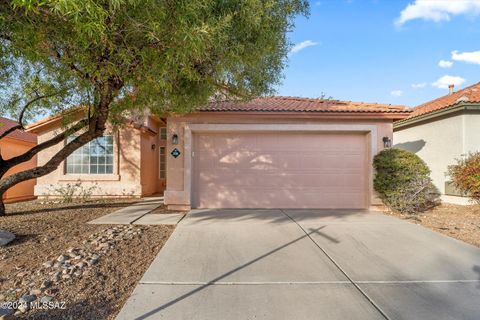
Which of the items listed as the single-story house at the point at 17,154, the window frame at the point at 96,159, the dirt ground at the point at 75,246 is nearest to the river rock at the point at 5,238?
the dirt ground at the point at 75,246

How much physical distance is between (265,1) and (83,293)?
16.3 ft

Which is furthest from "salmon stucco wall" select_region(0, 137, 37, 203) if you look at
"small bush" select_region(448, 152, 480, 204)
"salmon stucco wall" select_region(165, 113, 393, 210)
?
"small bush" select_region(448, 152, 480, 204)

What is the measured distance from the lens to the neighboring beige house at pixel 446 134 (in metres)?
9.05

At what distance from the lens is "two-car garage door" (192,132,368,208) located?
8414 millimetres

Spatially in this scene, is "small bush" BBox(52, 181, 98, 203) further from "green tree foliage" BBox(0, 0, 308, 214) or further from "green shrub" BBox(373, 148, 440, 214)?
"green shrub" BBox(373, 148, 440, 214)

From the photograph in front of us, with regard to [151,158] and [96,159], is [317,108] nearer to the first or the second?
[151,158]

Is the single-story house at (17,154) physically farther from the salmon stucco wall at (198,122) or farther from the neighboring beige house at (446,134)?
the neighboring beige house at (446,134)

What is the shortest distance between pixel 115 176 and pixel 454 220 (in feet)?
37.5

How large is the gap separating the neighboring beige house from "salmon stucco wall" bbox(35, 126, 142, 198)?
1164 centimetres

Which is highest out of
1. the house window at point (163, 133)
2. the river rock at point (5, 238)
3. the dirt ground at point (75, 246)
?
the house window at point (163, 133)

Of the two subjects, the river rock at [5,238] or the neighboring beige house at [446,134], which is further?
the neighboring beige house at [446,134]

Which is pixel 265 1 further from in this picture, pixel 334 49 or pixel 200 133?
pixel 334 49

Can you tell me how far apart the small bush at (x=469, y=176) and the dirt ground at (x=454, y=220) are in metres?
0.57

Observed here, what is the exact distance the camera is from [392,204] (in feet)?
25.5
